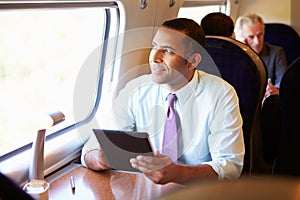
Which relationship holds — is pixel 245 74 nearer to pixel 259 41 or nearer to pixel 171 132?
pixel 171 132

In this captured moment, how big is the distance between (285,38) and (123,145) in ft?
8.50

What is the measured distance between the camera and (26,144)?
1.61 meters

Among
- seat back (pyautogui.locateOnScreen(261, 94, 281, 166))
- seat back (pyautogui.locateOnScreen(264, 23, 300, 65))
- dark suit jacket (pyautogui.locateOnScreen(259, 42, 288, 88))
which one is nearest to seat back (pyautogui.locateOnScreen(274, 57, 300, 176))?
seat back (pyautogui.locateOnScreen(261, 94, 281, 166))

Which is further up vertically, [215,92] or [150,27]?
[150,27]

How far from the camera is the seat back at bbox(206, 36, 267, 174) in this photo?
1.73m

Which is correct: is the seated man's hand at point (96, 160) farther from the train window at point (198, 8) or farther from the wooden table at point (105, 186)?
the train window at point (198, 8)

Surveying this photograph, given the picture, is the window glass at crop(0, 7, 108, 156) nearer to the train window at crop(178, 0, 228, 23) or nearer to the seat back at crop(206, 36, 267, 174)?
the seat back at crop(206, 36, 267, 174)

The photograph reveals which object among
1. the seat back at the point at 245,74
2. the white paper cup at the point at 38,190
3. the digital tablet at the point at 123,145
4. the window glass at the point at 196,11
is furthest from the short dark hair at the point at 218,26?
the white paper cup at the point at 38,190

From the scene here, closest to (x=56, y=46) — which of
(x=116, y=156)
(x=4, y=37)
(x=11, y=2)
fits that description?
(x=4, y=37)

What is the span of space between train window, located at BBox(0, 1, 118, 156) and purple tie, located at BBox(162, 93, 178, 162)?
1.33 ft

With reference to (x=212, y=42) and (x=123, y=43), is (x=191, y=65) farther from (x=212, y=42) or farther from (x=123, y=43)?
(x=123, y=43)

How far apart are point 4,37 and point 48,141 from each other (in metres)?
0.48

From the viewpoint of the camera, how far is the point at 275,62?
3.04m

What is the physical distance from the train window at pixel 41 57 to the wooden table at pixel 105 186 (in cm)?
20
